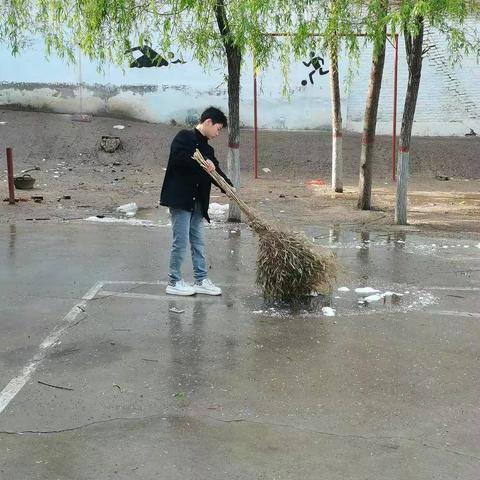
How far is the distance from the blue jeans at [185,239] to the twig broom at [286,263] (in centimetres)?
40

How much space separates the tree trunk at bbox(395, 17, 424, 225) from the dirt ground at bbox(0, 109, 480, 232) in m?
0.38

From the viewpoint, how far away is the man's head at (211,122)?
5762 mm

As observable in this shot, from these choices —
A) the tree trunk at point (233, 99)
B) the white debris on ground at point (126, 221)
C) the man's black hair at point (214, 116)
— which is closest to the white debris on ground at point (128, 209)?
the white debris on ground at point (126, 221)

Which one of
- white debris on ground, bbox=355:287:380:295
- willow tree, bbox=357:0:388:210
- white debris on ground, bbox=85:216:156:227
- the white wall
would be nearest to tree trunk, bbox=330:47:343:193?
willow tree, bbox=357:0:388:210

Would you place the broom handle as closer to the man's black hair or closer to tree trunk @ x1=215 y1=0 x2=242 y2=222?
the man's black hair

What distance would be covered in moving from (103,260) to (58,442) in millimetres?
4107

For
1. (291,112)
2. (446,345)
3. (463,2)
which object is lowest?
(446,345)

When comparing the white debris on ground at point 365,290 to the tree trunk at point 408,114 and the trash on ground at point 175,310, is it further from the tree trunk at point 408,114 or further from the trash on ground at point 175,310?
the tree trunk at point 408,114

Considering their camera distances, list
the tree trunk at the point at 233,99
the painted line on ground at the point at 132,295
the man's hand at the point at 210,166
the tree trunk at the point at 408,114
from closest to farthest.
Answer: the man's hand at the point at 210,166, the painted line on ground at the point at 132,295, the tree trunk at the point at 233,99, the tree trunk at the point at 408,114

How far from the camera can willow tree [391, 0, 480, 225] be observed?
739 cm

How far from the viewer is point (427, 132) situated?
66.7 feet

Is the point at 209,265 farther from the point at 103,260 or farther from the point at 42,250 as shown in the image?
the point at 42,250

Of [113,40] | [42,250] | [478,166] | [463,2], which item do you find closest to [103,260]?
[42,250]

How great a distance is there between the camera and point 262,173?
1695 cm
